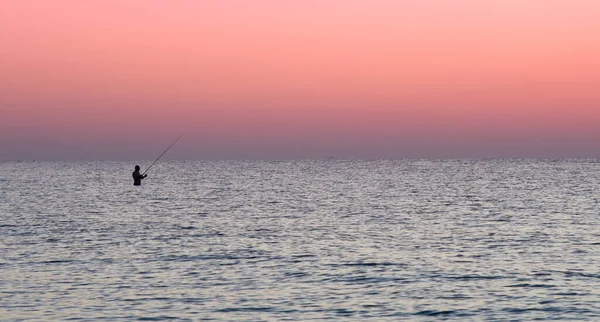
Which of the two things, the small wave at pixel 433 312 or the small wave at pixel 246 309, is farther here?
the small wave at pixel 246 309

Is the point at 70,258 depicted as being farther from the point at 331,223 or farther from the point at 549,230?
the point at 549,230

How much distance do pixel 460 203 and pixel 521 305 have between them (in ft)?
132

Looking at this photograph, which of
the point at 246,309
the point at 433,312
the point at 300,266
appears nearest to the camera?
the point at 433,312

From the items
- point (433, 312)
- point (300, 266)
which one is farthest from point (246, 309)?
point (300, 266)

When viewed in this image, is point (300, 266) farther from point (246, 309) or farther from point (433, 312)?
point (433, 312)

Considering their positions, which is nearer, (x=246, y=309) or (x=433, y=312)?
(x=433, y=312)

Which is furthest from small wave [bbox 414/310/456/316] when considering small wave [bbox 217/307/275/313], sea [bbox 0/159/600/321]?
small wave [bbox 217/307/275/313]

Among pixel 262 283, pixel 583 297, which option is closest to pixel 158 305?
pixel 262 283

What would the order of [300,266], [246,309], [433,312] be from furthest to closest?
[300,266], [246,309], [433,312]

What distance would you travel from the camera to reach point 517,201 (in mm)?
61625

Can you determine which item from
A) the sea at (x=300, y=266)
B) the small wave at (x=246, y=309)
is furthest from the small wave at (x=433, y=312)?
the small wave at (x=246, y=309)

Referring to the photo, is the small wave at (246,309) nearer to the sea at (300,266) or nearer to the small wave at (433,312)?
the sea at (300,266)

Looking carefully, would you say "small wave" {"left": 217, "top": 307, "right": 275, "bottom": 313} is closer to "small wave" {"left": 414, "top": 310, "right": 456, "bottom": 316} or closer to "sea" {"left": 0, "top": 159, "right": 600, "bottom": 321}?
"sea" {"left": 0, "top": 159, "right": 600, "bottom": 321}

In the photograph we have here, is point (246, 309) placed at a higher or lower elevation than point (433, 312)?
higher
